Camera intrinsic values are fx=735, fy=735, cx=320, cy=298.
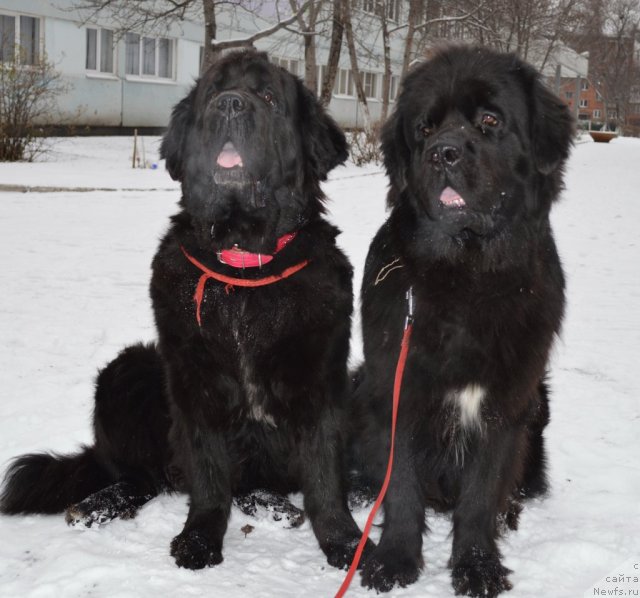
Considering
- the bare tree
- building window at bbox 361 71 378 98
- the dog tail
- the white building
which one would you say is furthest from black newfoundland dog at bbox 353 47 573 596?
the bare tree

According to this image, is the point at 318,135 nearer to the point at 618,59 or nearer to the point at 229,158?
the point at 229,158

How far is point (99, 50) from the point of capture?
1883 centimetres

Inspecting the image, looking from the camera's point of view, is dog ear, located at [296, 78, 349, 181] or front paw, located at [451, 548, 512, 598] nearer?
front paw, located at [451, 548, 512, 598]

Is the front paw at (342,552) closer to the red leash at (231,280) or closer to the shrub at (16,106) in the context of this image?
the red leash at (231,280)

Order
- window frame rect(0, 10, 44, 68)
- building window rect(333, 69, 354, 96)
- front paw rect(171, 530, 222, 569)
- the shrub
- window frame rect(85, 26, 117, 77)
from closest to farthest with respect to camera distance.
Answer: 1. front paw rect(171, 530, 222, 569)
2. the shrub
3. window frame rect(0, 10, 44, 68)
4. window frame rect(85, 26, 117, 77)
5. building window rect(333, 69, 354, 96)

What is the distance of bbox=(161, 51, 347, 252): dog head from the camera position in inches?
96.7

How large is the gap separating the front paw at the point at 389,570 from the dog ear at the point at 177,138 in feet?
4.79

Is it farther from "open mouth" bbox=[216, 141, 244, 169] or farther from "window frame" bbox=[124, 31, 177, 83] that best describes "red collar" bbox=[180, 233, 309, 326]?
"window frame" bbox=[124, 31, 177, 83]

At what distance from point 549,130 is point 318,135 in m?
0.81

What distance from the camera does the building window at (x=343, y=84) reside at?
95.7ft

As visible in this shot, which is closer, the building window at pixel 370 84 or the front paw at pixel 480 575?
the front paw at pixel 480 575

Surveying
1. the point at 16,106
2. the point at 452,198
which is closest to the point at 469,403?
the point at 452,198

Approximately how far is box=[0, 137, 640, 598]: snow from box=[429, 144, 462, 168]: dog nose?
1.08 metres

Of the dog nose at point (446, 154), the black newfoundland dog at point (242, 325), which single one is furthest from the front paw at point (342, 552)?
the dog nose at point (446, 154)
